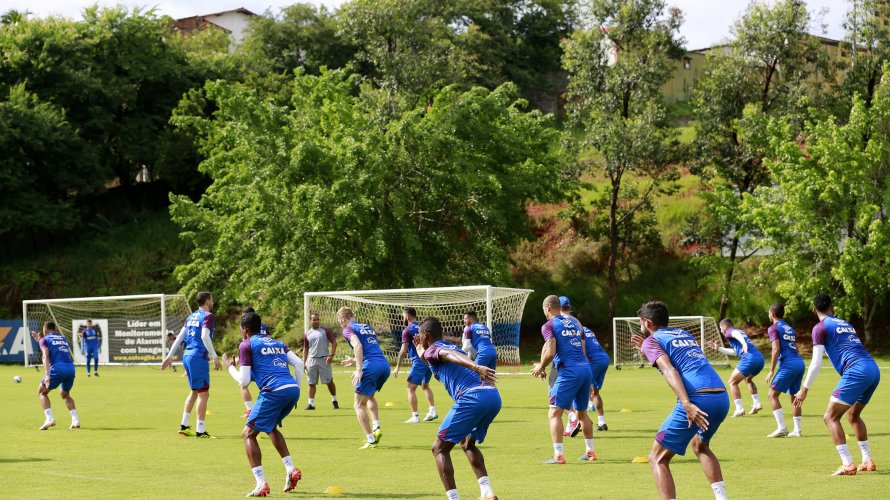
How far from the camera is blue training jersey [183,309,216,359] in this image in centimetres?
1712

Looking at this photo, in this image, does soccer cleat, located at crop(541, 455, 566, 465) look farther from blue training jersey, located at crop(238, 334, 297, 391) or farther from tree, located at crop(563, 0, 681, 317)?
tree, located at crop(563, 0, 681, 317)

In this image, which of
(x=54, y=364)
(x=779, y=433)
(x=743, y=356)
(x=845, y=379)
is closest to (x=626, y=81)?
(x=743, y=356)

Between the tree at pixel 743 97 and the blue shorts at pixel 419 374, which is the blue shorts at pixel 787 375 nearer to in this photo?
the blue shorts at pixel 419 374

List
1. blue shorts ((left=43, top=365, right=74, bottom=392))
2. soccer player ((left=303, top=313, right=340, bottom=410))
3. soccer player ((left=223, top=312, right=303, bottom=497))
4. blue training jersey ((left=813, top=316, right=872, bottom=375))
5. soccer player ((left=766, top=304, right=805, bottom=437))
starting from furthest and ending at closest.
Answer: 1. soccer player ((left=303, top=313, right=340, bottom=410))
2. blue shorts ((left=43, top=365, right=74, bottom=392))
3. soccer player ((left=766, top=304, right=805, bottom=437))
4. blue training jersey ((left=813, top=316, right=872, bottom=375))
5. soccer player ((left=223, top=312, right=303, bottom=497))

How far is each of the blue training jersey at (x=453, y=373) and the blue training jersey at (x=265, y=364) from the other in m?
2.16

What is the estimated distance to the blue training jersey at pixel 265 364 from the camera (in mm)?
11789

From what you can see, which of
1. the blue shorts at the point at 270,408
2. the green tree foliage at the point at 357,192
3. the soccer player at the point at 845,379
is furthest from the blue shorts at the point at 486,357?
the green tree foliage at the point at 357,192

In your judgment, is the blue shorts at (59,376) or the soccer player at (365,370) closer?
the soccer player at (365,370)

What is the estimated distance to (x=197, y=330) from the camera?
57.0ft

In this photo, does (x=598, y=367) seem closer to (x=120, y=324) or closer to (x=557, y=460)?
(x=557, y=460)

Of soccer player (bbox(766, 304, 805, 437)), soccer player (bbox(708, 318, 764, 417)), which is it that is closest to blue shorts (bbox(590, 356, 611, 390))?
soccer player (bbox(766, 304, 805, 437))

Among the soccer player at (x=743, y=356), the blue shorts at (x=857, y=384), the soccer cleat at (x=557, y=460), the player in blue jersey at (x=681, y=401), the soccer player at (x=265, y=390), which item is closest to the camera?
the player in blue jersey at (x=681, y=401)

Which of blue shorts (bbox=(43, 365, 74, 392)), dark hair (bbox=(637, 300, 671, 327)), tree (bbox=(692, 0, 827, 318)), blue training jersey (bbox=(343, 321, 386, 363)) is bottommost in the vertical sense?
blue shorts (bbox=(43, 365, 74, 392))

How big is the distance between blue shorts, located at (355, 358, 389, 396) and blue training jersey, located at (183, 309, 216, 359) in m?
2.66
